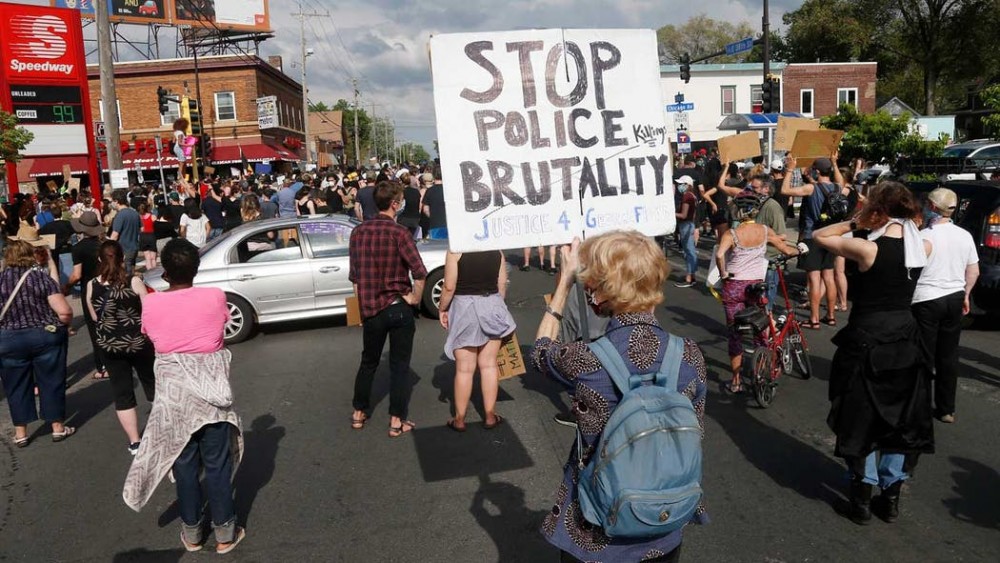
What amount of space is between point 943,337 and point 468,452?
12.0 ft

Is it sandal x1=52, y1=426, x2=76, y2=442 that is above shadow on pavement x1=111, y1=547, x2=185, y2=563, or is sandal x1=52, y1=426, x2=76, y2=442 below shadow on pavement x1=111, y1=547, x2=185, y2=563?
above

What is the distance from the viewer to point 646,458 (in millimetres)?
2291

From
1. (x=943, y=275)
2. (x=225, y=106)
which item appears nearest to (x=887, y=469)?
(x=943, y=275)

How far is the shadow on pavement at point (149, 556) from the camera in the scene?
4129 mm

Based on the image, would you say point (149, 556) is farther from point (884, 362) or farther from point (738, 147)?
point (738, 147)

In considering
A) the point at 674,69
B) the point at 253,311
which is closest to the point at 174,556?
the point at 253,311

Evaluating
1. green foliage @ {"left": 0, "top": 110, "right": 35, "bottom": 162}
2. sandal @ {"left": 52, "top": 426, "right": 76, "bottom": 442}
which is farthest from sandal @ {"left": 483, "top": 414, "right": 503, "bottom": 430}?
green foliage @ {"left": 0, "top": 110, "right": 35, "bottom": 162}

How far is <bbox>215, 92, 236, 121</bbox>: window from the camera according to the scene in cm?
4669

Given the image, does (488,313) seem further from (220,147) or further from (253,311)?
(220,147)

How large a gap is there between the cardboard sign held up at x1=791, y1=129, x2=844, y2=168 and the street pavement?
14.1ft

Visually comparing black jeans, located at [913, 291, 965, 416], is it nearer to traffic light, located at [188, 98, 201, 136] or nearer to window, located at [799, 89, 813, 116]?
traffic light, located at [188, 98, 201, 136]

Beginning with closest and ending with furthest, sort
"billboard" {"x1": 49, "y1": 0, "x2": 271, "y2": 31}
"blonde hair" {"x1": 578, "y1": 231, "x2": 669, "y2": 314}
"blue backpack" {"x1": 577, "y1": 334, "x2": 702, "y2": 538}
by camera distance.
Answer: "blue backpack" {"x1": 577, "y1": 334, "x2": 702, "y2": 538} < "blonde hair" {"x1": 578, "y1": 231, "x2": 669, "y2": 314} < "billboard" {"x1": 49, "y1": 0, "x2": 271, "y2": 31}

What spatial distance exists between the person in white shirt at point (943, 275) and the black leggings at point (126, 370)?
216 inches

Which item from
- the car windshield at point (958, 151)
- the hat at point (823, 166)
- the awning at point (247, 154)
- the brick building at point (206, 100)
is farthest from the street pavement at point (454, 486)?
the brick building at point (206, 100)
